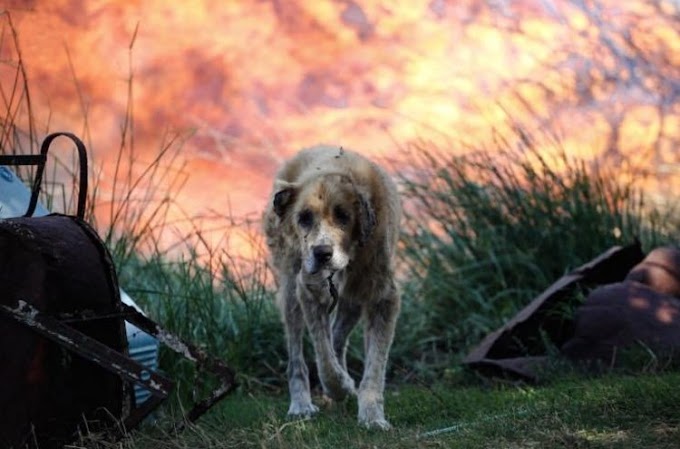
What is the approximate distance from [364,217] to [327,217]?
0.20 meters

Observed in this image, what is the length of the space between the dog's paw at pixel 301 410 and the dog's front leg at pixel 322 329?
0.17 meters

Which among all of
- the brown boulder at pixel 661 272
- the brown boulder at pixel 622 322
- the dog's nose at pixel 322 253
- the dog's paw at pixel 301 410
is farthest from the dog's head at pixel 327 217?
the brown boulder at pixel 661 272

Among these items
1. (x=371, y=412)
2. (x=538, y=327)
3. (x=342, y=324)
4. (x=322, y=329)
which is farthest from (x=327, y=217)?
(x=538, y=327)

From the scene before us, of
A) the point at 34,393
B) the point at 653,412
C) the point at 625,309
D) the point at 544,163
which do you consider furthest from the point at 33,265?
the point at 544,163

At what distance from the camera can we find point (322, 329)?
5.72 meters

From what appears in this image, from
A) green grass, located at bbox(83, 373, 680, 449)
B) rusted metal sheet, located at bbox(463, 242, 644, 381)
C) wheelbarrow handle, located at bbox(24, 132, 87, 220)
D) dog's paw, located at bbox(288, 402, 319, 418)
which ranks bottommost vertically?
green grass, located at bbox(83, 373, 680, 449)

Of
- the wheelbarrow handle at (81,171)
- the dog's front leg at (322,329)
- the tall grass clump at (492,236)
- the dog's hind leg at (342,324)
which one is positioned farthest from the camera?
the tall grass clump at (492,236)

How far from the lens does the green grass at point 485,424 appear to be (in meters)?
4.21

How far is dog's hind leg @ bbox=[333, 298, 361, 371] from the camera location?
6457 millimetres

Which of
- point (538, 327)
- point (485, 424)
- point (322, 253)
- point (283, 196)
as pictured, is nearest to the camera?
point (485, 424)

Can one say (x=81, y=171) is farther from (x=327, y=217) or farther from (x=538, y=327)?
(x=538, y=327)

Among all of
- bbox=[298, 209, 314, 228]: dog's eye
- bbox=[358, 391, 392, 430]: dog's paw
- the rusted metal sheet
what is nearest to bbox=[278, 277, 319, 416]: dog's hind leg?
bbox=[358, 391, 392, 430]: dog's paw

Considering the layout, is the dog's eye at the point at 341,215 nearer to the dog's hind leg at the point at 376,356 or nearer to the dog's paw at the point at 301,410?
the dog's hind leg at the point at 376,356

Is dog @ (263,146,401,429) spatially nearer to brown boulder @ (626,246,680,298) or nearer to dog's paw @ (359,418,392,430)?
dog's paw @ (359,418,392,430)
